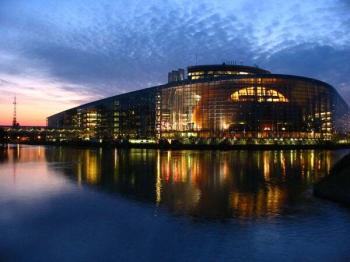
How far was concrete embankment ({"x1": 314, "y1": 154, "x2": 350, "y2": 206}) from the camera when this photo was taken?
81.9 ft

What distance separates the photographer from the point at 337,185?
85.4 feet

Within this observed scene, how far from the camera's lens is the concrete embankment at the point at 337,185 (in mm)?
24969

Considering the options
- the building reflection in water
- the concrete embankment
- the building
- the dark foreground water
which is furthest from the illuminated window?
the concrete embankment

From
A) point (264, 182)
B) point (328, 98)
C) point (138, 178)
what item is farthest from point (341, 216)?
point (328, 98)

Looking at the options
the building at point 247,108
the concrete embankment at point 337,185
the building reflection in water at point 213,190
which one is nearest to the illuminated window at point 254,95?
the building at point 247,108

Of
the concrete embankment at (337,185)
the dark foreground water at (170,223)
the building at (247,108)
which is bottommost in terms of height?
the dark foreground water at (170,223)

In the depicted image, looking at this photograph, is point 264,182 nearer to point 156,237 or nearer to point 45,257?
point 156,237

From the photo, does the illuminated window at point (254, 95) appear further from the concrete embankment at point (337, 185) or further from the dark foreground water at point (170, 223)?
the concrete embankment at point (337, 185)

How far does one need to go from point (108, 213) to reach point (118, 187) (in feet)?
31.1

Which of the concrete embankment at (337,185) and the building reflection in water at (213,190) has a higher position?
the concrete embankment at (337,185)

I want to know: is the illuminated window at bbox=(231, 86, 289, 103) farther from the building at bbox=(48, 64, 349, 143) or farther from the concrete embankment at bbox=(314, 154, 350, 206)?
the concrete embankment at bbox=(314, 154, 350, 206)

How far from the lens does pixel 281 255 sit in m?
14.7

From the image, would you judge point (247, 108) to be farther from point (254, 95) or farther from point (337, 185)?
point (337, 185)

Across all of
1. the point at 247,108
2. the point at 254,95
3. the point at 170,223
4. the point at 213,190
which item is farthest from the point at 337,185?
the point at 254,95
